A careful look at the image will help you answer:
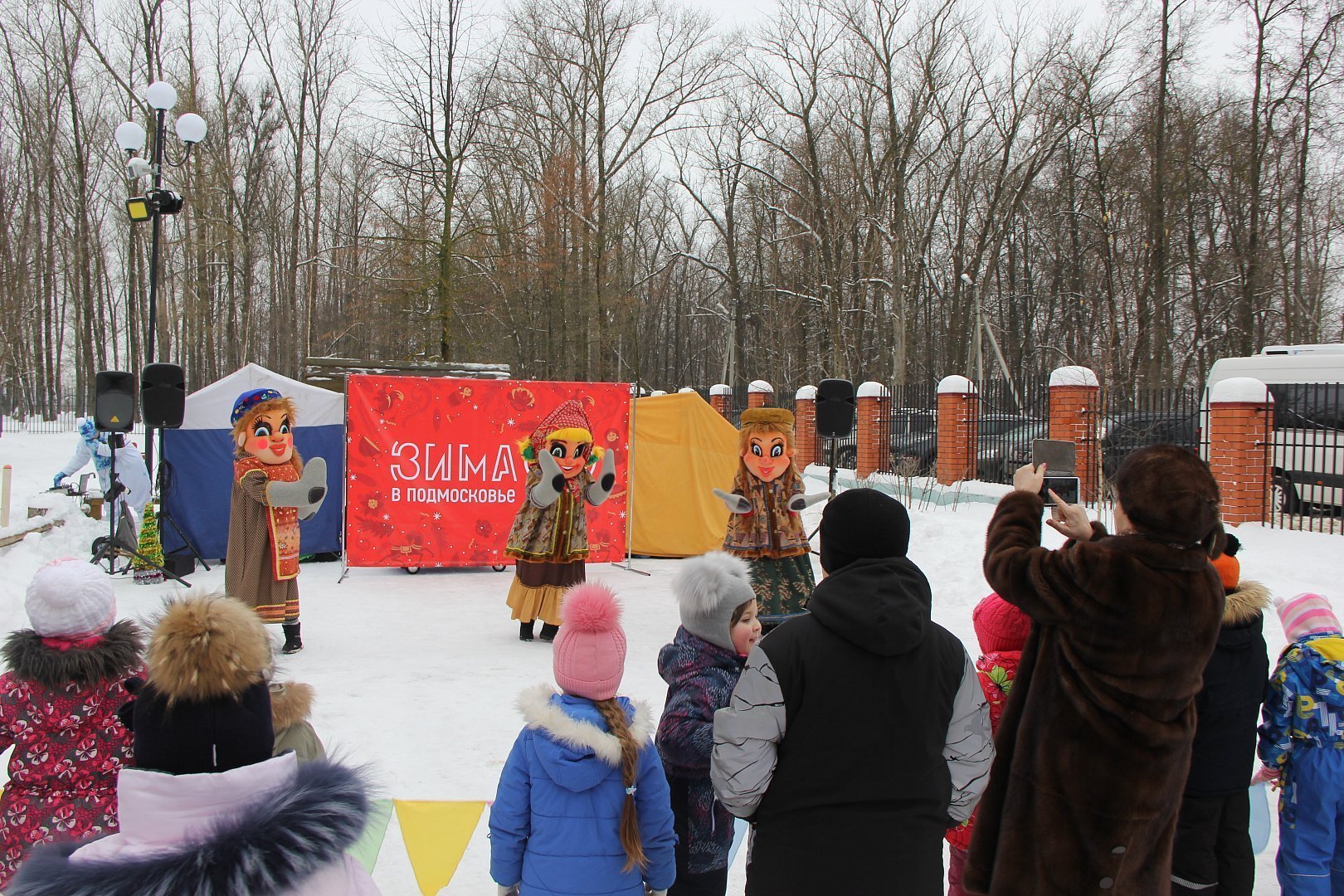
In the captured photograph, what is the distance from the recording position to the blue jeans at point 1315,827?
2.95 metres

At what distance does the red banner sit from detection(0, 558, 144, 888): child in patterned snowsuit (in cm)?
722

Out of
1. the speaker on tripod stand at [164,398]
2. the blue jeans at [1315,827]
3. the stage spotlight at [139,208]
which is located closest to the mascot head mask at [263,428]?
the speaker on tripod stand at [164,398]

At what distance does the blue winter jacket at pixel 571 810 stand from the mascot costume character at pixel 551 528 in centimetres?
465

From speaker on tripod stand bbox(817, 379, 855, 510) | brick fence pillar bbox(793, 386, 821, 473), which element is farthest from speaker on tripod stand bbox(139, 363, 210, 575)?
brick fence pillar bbox(793, 386, 821, 473)

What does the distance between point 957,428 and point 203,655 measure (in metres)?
13.7

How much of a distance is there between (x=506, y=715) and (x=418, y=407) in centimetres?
513

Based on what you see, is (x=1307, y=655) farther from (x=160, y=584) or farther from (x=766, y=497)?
(x=160, y=584)

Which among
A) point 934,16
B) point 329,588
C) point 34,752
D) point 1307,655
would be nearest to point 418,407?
point 329,588

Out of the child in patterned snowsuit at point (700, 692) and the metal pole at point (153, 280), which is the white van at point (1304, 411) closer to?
the child in patterned snowsuit at point (700, 692)

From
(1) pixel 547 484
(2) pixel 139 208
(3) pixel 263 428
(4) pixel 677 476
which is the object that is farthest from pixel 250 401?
(2) pixel 139 208

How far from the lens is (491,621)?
794 centimetres

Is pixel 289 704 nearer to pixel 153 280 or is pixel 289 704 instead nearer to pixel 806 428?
pixel 153 280

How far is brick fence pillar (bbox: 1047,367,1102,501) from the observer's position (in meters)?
12.9

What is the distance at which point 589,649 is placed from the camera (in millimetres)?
2422
